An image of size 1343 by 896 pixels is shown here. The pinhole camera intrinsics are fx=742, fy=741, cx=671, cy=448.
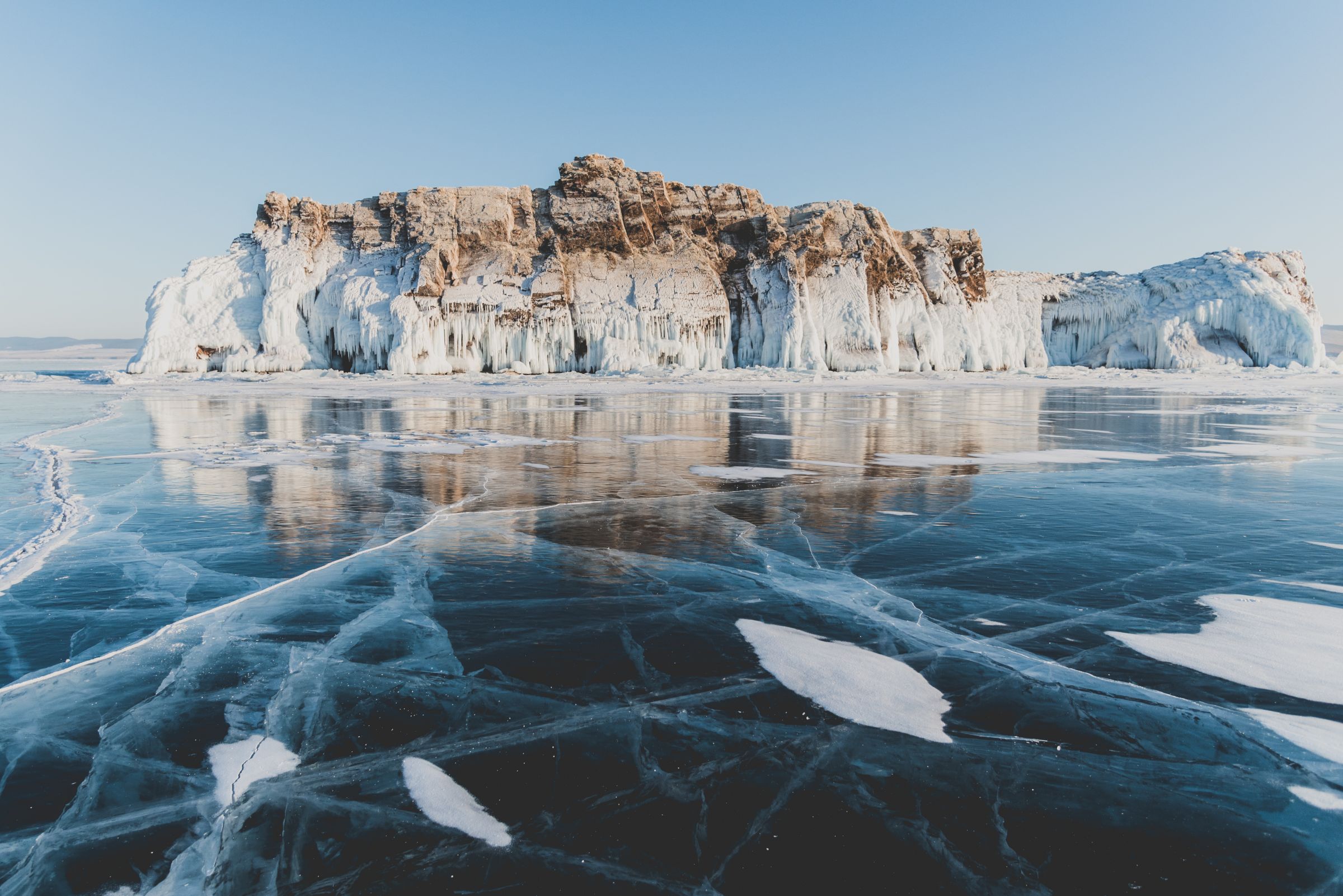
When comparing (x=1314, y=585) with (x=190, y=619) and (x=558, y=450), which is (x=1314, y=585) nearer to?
(x=190, y=619)

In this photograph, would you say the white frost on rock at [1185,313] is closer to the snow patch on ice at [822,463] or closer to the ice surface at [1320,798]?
the snow patch on ice at [822,463]

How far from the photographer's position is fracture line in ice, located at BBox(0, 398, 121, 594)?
521 centimetres

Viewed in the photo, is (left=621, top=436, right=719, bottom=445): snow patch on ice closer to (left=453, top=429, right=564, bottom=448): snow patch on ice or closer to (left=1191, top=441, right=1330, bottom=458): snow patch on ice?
(left=453, top=429, right=564, bottom=448): snow patch on ice

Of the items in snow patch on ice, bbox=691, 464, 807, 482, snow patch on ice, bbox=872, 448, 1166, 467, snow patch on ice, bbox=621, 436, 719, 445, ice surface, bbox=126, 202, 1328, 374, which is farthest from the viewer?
ice surface, bbox=126, 202, 1328, 374

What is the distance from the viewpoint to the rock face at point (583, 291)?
4500 cm

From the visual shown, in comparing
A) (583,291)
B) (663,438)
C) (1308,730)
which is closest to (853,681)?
(1308,730)

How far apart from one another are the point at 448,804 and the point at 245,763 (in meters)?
0.89

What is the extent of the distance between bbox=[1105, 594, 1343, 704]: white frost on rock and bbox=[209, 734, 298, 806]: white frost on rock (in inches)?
161

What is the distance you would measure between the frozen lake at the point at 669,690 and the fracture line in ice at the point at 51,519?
0.05 meters

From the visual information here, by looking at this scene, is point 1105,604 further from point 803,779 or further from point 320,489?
point 320,489

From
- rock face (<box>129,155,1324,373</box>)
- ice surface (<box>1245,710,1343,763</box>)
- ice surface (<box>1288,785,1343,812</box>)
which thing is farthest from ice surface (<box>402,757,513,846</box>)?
rock face (<box>129,155,1324,373</box>)

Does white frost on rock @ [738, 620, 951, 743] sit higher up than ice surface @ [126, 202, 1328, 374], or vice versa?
ice surface @ [126, 202, 1328, 374]

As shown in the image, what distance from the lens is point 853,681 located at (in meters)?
3.55

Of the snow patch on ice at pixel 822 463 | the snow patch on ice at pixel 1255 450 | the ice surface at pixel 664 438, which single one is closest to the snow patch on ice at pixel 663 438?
the ice surface at pixel 664 438
